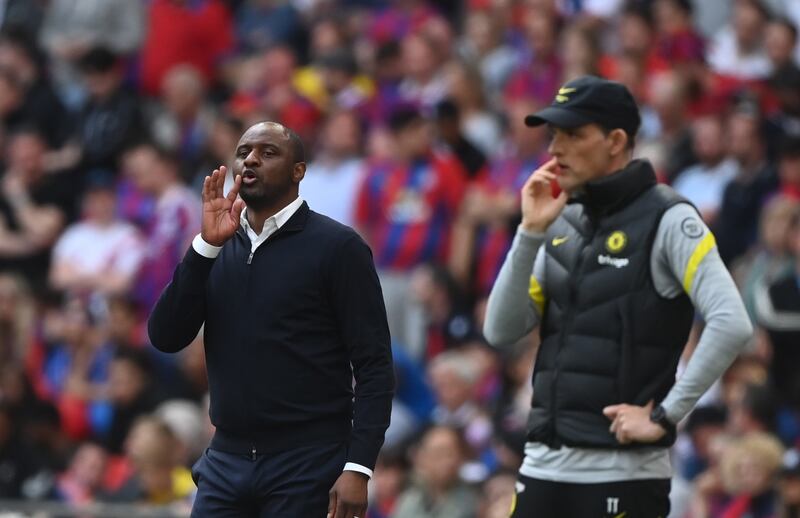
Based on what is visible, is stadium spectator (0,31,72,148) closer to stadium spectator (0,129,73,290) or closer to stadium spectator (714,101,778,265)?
stadium spectator (0,129,73,290)

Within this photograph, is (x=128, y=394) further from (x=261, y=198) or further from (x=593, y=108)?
(x=261, y=198)

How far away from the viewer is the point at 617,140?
649 centimetres

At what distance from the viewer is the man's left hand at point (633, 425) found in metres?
6.10

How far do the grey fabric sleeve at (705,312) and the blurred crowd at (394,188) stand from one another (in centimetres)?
304

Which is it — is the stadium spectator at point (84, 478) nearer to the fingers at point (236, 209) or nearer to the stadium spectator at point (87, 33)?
the stadium spectator at point (87, 33)

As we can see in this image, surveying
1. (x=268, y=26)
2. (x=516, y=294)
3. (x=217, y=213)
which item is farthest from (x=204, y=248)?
(x=268, y=26)

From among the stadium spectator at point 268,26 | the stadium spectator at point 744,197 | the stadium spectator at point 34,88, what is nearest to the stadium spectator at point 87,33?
the stadium spectator at point 34,88

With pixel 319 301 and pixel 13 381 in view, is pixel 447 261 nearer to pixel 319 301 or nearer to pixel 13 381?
pixel 13 381

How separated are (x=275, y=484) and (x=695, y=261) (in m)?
1.65

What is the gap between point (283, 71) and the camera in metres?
15.1

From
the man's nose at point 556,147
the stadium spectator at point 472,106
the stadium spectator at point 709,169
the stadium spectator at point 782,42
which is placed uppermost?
the stadium spectator at point 782,42

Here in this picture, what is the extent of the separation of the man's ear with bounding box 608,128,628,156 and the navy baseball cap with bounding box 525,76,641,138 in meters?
0.02

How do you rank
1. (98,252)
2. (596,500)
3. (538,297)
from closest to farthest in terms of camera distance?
(596,500) < (538,297) < (98,252)

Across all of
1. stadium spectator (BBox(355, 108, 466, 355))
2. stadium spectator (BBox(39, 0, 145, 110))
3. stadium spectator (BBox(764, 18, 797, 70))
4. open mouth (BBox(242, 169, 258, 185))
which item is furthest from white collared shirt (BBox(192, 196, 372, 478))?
stadium spectator (BBox(39, 0, 145, 110))
